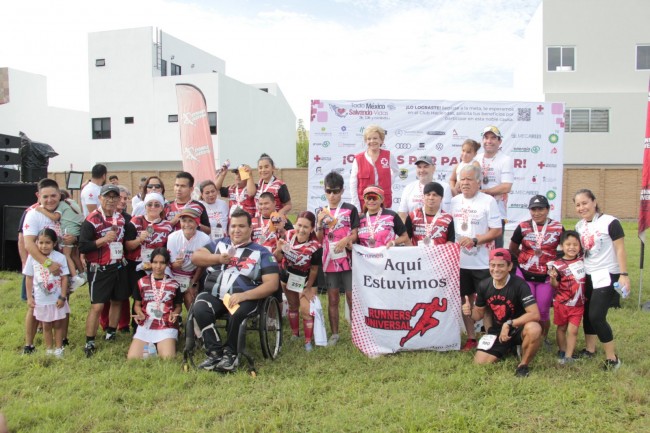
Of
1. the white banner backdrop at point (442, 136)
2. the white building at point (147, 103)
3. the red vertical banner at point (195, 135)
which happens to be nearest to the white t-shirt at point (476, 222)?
the white banner backdrop at point (442, 136)

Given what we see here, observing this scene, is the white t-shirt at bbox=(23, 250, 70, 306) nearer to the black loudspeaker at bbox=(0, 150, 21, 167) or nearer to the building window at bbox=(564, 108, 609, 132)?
the black loudspeaker at bbox=(0, 150, 21, 167)

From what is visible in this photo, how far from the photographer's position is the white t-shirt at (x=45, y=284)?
4625 mm

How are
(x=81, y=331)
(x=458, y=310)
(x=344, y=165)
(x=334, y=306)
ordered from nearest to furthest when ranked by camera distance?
(x=458, y=310) < (x=334, y=306) < (x=81, y=331) < (x=344, y=165)

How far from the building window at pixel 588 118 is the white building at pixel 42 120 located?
1078 inches

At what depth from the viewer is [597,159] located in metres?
21.1

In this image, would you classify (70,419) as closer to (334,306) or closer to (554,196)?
(334,306)

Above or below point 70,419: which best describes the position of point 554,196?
above

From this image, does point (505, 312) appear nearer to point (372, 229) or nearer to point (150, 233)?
point (372, 229)

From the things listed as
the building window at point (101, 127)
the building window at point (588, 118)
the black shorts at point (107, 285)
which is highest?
the building window at point (101, 127)

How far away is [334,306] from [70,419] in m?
2.48

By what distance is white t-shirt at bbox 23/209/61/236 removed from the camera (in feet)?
15.8

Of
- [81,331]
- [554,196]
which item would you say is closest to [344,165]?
[554,196]

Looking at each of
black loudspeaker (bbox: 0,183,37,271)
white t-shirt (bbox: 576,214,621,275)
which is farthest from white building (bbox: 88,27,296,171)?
Result: white t-shirt (bbox: 576,214,621,275)

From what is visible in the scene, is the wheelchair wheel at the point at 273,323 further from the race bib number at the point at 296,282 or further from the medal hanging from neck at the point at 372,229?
the medal hanging from neck at the point at 372,229
